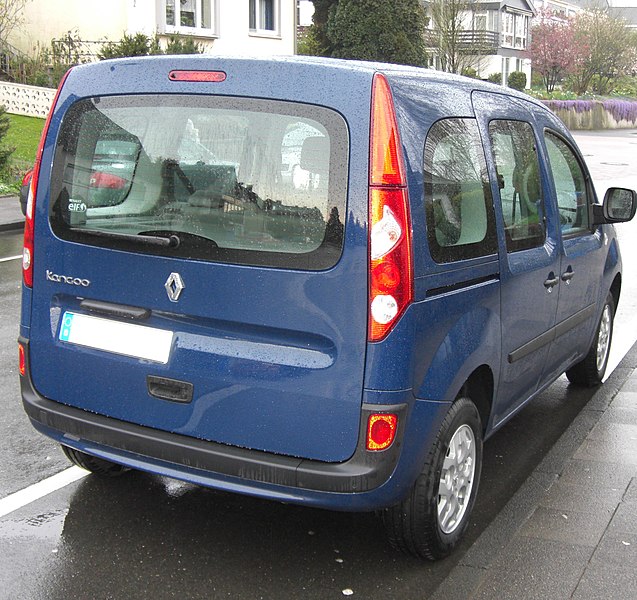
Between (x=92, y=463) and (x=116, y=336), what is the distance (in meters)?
1.02

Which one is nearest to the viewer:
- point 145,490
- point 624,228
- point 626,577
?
point 626,577

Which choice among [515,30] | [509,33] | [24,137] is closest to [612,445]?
[24,137]

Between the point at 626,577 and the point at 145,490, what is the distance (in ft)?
6.84

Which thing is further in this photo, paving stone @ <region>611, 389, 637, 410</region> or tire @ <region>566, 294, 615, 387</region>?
tire @ <region>566, 294, 615, 387</region>

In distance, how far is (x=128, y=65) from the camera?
3.63 meters

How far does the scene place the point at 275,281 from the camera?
3.31 m

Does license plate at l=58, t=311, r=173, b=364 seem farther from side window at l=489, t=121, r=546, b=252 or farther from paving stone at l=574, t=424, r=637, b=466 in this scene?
paving stone at l=574, t=424, r=637, b=466

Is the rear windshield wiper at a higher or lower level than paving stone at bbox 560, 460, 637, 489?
higher

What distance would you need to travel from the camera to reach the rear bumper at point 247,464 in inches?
130

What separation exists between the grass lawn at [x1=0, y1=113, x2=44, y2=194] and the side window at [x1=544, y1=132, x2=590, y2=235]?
1324cm

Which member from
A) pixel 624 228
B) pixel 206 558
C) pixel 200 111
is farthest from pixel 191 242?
pixel 624 228

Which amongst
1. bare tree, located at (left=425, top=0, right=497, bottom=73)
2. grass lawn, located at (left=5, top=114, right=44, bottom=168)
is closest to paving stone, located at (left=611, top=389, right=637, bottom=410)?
grass lawn, located at (left=5, top=114, right=44, bottom=168)

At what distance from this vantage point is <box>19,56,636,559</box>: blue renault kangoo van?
10.7ft

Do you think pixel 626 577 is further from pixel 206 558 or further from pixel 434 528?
pixel 206 558
